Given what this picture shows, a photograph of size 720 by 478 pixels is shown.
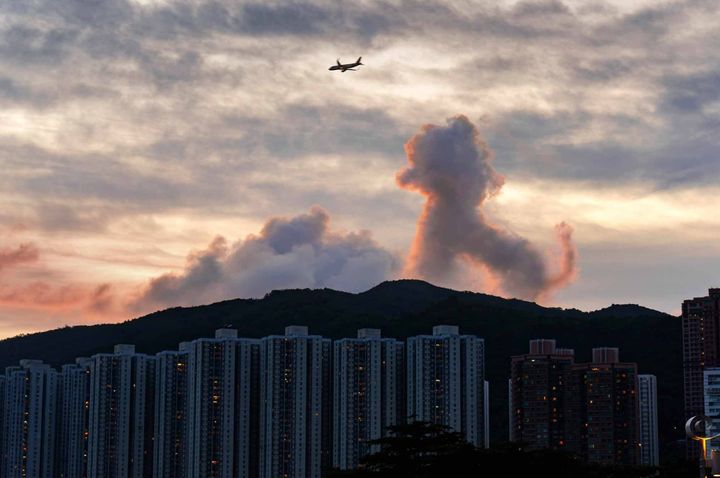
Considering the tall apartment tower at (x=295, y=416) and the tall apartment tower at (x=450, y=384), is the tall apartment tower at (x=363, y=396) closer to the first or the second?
the tall apartment tower at (x=295, y=416)

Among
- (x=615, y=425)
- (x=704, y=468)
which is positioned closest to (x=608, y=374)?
(x=615, y=425)

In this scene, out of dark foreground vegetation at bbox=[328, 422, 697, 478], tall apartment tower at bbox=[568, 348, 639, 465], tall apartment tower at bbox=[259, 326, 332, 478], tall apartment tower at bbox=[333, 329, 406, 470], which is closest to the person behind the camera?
dark foreground vegetation at bbox=[328, 422, 697, 478]

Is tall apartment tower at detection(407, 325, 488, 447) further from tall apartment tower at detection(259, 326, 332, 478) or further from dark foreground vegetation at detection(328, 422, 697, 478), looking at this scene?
dark foreground vegetation at detection(328, 422, 697, 478)

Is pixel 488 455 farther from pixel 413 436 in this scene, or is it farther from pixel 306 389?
pixel 306 389

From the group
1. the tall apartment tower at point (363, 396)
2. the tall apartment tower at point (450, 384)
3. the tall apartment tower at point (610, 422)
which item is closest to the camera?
the tall apartment tower at point (450, 384)

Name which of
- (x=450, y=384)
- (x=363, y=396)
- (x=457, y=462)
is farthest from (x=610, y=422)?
(x=457, y=462)

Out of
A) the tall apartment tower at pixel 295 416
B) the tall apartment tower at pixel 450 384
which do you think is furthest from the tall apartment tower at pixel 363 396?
the tall apartment tower at pixel 450 384

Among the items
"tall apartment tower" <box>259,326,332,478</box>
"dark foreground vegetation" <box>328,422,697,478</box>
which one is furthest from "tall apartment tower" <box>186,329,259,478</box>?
"dark foreground vegetation" <box>328,422,697,478</box>

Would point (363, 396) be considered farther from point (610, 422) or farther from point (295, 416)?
point (610, 422)
